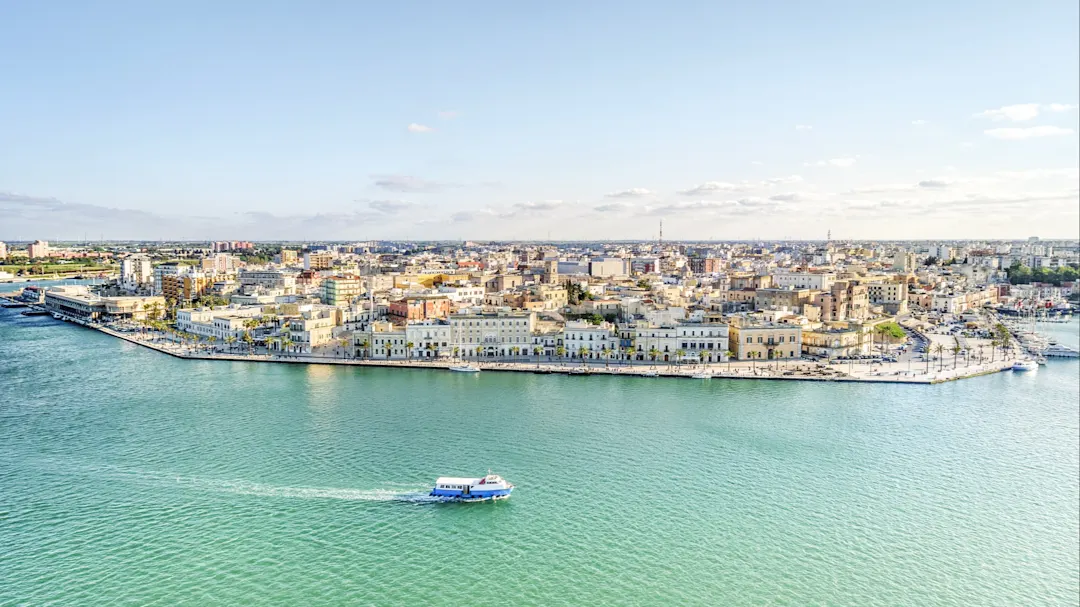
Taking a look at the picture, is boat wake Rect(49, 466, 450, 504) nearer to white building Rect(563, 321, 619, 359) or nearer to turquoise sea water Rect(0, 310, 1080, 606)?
turquoise sea water Rect(0, 310, 1080, 606)

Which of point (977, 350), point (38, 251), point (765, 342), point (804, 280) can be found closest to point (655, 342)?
point (765, 342)

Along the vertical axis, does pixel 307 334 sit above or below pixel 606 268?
below

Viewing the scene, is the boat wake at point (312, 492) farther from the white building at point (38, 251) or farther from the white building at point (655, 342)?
the white building at point (38, 251)

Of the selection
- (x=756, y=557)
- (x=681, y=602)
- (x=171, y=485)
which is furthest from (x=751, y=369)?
(x=171, y=485)

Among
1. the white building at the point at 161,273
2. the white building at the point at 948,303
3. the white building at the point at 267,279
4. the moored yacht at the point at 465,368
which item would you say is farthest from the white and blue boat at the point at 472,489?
the white building at the point at 161,273

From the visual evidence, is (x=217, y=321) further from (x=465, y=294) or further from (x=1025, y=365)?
(x=1025, y=365)

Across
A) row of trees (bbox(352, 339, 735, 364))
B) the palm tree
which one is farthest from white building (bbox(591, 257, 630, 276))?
row of trees (bbox(352, 339, 735, 364))
